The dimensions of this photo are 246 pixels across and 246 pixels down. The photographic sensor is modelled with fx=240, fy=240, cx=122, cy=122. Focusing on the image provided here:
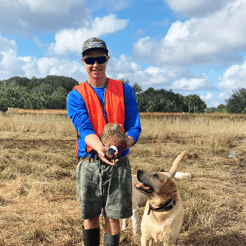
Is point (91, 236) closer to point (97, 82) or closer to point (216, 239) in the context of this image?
point (97, 82)

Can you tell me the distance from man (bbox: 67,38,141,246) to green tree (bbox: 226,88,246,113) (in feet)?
204

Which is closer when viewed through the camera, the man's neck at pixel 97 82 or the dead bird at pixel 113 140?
the dead bird at pixel 113 140

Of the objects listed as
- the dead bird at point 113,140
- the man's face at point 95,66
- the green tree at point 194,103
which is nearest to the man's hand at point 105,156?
the dead bird at point 113,140

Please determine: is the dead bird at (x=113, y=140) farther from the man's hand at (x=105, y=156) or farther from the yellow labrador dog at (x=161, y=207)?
the yellow labrador dog at (x=161, y=207)

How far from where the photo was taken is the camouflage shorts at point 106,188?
7.10 ft

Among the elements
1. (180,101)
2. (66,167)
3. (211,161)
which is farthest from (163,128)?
(180,101)

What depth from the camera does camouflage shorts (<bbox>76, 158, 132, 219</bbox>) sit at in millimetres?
2164

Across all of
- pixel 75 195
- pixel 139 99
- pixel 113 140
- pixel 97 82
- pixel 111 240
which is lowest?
pixel 75 195

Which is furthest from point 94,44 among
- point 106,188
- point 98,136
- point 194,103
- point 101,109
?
point 194,103

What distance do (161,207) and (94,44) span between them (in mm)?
1782

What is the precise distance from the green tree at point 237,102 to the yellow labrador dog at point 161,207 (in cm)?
6160

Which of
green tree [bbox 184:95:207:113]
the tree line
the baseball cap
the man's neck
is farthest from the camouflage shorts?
green tree [bbox 184:95:207:113]

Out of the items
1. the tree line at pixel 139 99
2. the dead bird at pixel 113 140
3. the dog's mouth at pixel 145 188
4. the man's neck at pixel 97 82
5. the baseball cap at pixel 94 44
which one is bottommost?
the dog's mouth at pixel 145 188

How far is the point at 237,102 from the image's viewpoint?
195 ft
